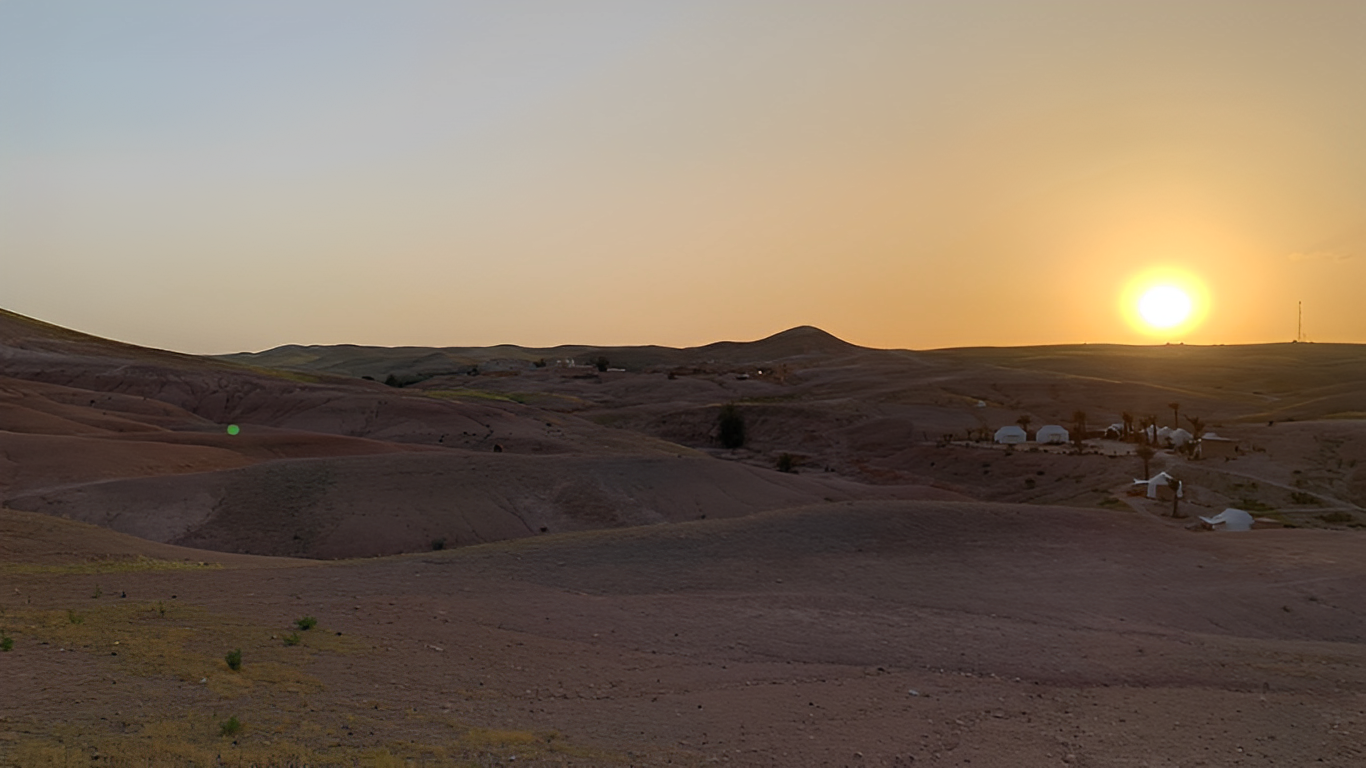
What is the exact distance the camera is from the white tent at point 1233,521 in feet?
133

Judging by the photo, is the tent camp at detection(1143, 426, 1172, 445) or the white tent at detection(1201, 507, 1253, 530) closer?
the white tent at detection(1201, 507, 1253, 530)

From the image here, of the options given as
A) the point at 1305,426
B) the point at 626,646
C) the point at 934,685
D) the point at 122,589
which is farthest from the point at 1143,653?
the point at 1305,426

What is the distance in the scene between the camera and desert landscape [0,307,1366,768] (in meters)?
11.9

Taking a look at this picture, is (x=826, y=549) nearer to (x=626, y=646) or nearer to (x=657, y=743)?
(x=626, y=646)

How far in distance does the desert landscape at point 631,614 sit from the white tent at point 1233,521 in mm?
2729

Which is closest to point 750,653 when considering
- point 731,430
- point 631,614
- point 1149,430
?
point 631,614

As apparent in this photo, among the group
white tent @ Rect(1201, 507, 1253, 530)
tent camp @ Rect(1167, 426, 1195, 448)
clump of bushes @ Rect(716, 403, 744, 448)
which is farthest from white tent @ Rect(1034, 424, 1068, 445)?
white tent @ Rect(1201, 507, 1253, 530)

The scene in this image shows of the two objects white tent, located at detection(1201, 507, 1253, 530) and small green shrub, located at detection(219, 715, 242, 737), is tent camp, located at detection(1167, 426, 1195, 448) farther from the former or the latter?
small green shrub, located at detection(219, 715, 242, 737)

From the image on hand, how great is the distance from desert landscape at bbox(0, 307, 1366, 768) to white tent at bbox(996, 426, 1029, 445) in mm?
20534

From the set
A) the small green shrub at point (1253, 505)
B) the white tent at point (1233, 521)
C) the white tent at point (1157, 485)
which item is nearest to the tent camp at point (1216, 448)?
the small green shrub at point (1253, 505)

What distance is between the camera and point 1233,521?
40.8m

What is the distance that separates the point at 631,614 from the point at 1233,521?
1268 inches

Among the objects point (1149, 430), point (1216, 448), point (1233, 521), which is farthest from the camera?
point (1149, 430)

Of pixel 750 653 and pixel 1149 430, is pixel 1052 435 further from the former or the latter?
pixel 750 653
